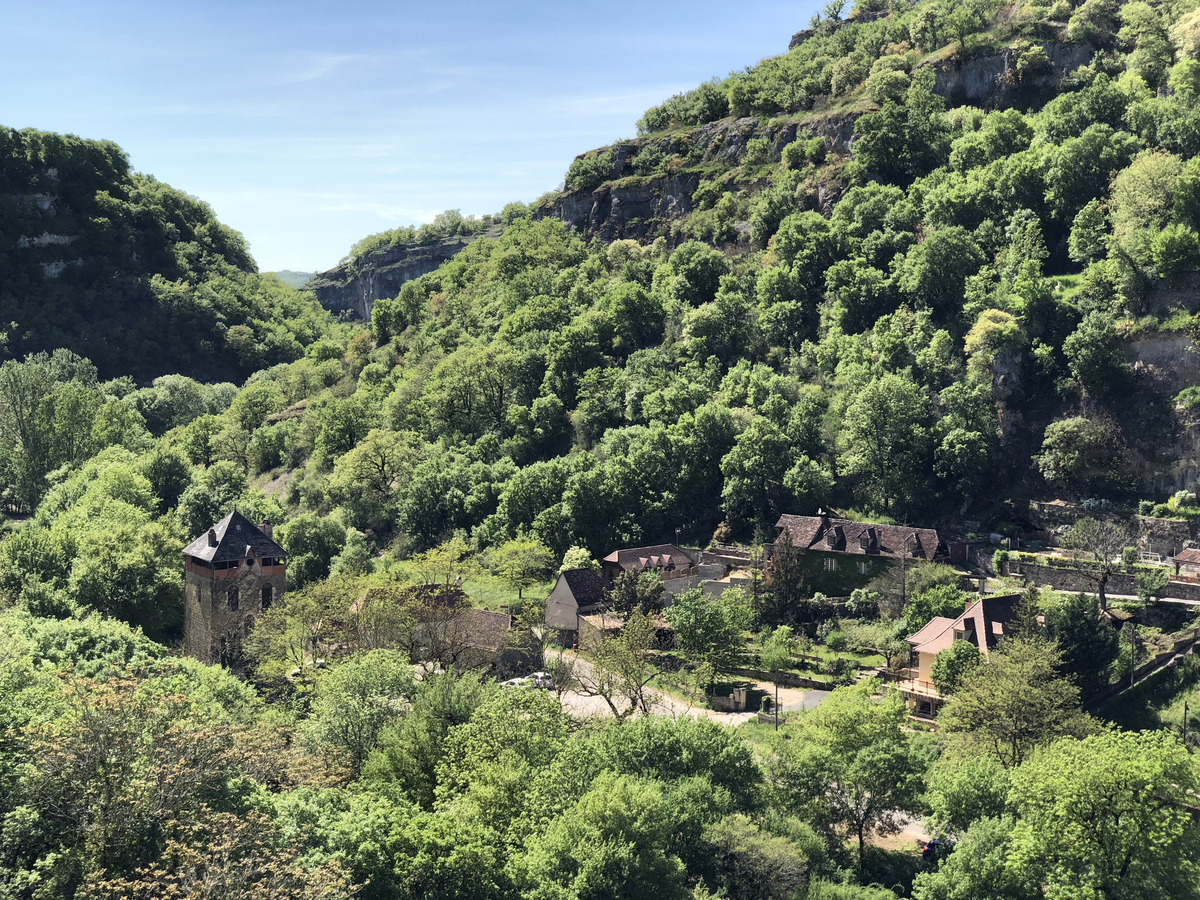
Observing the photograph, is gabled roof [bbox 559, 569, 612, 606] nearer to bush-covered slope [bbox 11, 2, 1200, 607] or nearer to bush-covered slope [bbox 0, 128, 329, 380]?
bush-covered slope [bbox 11, 2, 1200, 607]

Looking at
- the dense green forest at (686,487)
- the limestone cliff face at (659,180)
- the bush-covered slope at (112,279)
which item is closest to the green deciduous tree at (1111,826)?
the dense green forest at (686,487)

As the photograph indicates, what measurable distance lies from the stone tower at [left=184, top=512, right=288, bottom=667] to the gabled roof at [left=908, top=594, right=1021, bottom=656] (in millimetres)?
32276

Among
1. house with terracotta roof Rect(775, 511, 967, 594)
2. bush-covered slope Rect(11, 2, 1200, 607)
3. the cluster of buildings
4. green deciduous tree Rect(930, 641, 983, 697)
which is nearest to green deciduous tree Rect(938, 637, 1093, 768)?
green deciduous tree Rect(930, 641, 983, 697)

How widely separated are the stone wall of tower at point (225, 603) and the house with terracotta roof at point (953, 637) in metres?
31.7

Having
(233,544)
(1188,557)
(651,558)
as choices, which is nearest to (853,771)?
(1188,557)

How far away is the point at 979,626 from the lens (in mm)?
49500

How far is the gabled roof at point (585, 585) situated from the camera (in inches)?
2373

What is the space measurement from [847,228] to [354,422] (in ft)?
142

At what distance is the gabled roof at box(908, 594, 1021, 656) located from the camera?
48.9 m

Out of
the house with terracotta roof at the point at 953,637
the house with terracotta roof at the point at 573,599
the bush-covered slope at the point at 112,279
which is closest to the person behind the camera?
the house with terracotta roof at the point at 953,637

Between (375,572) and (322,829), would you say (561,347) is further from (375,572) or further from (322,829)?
(322,829)

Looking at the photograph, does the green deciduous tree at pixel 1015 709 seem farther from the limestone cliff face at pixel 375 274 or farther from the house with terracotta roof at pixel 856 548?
the limestone cliff face at pixel 375 274

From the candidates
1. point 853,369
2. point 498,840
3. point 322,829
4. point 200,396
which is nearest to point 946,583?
point 853,369

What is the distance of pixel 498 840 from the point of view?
106 feet
